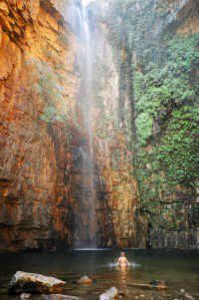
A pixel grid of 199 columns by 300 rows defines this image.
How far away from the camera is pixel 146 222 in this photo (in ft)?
64.3

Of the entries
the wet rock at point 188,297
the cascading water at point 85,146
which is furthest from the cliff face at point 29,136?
the wet rock at point 188,297

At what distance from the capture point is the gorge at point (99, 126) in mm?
17266

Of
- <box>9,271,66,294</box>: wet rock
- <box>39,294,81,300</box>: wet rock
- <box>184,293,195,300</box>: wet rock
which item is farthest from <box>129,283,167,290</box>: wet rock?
<box>39,294,81,300</box>: wet rock

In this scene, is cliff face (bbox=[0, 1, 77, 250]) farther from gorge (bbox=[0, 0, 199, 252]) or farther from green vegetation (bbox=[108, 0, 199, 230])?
green vegetation (bbox=[108, 0, 199, 230])

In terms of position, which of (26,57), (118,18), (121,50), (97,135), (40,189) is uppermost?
(118,18)

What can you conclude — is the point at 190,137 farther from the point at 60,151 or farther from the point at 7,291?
the point at 7,291

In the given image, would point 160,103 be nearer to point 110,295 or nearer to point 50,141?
point 50,141

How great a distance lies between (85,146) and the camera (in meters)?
22.2

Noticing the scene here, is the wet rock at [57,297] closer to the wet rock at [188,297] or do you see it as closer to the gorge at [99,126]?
the wet rock at [188,297]

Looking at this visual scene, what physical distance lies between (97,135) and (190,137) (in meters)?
6.56

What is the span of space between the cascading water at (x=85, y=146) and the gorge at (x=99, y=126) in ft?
0.23

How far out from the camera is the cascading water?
20203 mm

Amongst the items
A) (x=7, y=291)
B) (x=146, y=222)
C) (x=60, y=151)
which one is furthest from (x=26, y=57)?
(x=7, y=291)

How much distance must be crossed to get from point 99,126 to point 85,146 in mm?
1844
